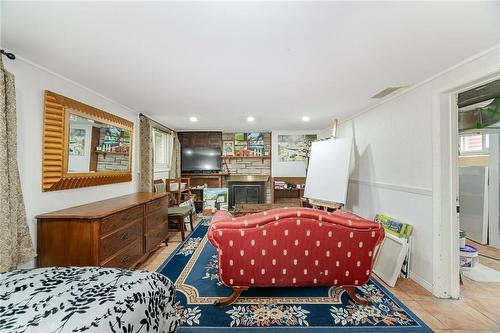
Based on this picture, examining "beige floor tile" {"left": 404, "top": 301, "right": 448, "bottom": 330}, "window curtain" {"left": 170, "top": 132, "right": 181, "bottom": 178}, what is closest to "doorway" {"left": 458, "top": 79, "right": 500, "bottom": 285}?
"beige floor tile" {"left": 404, "top": 301, "right": 448, "bottom": 330}

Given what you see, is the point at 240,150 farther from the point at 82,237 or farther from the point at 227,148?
the point at 82,237

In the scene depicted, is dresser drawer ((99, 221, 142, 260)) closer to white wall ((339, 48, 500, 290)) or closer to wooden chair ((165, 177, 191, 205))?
wooden chair ((165, 177, 191, 205))

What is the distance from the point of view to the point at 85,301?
1189 mm

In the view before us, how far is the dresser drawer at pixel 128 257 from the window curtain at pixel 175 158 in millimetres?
2923

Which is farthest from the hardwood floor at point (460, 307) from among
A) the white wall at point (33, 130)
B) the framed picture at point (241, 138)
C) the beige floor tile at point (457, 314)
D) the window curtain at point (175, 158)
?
the window curtain at point (175, 158)

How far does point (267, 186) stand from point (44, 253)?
4.73 metres

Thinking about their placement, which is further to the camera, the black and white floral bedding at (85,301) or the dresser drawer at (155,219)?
the dresser drawer at (155,219)

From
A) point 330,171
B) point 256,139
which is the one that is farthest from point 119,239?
point 256,139

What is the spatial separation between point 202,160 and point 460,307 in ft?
17.4

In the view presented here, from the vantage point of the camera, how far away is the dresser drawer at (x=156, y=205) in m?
3.02

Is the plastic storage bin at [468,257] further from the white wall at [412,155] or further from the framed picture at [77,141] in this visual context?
the framed picture at [77,141]

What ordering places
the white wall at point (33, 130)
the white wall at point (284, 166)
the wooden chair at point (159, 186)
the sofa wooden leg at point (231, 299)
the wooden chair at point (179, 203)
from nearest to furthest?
1. the white wall at point (33, 130)
2. the sofa wooden leg at point (231, 299)
3. the wooden chair at point (179, 203)
4. the wooden chair at point (159, 186)
5. the white wall at point (284, 166)

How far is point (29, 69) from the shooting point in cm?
201

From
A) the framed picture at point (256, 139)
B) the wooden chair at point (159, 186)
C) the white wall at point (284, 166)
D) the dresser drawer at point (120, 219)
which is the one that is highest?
the framed picture at point (256, 139)
